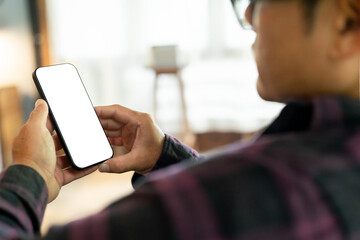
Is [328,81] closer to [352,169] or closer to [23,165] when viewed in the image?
[352,169]

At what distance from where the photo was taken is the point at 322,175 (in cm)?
32

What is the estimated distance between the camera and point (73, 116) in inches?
30.8

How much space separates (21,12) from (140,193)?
2.57 m

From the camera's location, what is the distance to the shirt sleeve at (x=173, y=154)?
2.23 feet

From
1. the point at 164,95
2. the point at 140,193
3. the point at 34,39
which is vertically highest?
the point at 140,193

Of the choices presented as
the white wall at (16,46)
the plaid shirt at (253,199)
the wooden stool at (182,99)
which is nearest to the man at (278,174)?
the plaid shirt at (253,199)

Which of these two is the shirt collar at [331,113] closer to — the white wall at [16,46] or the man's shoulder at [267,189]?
the man's shoulder at [267,189]

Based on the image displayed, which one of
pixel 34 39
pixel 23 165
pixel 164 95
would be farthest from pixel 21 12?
pixel 23 165

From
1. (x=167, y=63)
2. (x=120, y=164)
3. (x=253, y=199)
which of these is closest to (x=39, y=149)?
(x=120, y=164)

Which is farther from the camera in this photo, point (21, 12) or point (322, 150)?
point (21, 12)

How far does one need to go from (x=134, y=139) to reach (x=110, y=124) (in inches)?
2.7

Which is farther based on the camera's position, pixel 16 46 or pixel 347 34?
pixel 16 46

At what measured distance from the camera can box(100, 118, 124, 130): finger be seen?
2.64ft

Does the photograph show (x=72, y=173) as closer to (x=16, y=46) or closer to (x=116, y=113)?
(x=116, y=113)
